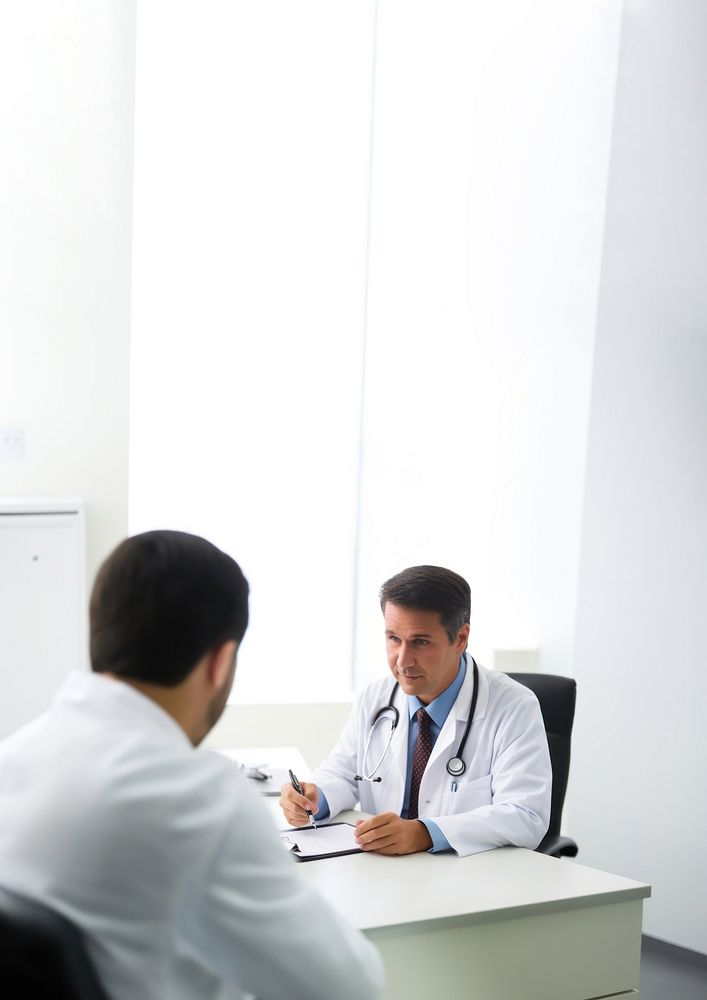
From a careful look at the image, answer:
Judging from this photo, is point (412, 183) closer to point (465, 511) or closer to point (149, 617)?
point (465, 511)

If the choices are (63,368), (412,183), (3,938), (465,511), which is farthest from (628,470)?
(3,938)

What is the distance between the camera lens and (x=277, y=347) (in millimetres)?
3979

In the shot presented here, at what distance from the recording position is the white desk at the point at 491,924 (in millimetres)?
1525

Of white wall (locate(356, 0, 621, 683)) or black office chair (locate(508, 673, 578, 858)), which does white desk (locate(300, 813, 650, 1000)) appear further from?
white wall (locate(356, 0, 621, 683))

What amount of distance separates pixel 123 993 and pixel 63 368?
2.63 m

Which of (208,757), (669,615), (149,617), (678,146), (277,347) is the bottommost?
(669,615)

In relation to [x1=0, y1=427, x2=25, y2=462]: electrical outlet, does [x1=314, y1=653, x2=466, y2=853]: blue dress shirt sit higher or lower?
lower

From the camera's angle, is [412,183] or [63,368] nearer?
[63,368]

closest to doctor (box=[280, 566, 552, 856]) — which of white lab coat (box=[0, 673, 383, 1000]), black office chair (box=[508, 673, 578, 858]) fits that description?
black office chair (box=[508, 673, 578, 858])

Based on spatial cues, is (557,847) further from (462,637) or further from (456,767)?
(462,637)

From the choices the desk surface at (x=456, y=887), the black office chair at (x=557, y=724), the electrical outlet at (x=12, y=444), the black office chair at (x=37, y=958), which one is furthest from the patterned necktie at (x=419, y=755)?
the electrical outlet at (x=12, y=444)

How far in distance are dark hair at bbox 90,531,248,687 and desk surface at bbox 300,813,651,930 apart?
2.24 feet

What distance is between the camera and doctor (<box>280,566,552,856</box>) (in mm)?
2008

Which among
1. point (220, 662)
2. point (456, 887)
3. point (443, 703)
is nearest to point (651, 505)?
point (443, 703)
